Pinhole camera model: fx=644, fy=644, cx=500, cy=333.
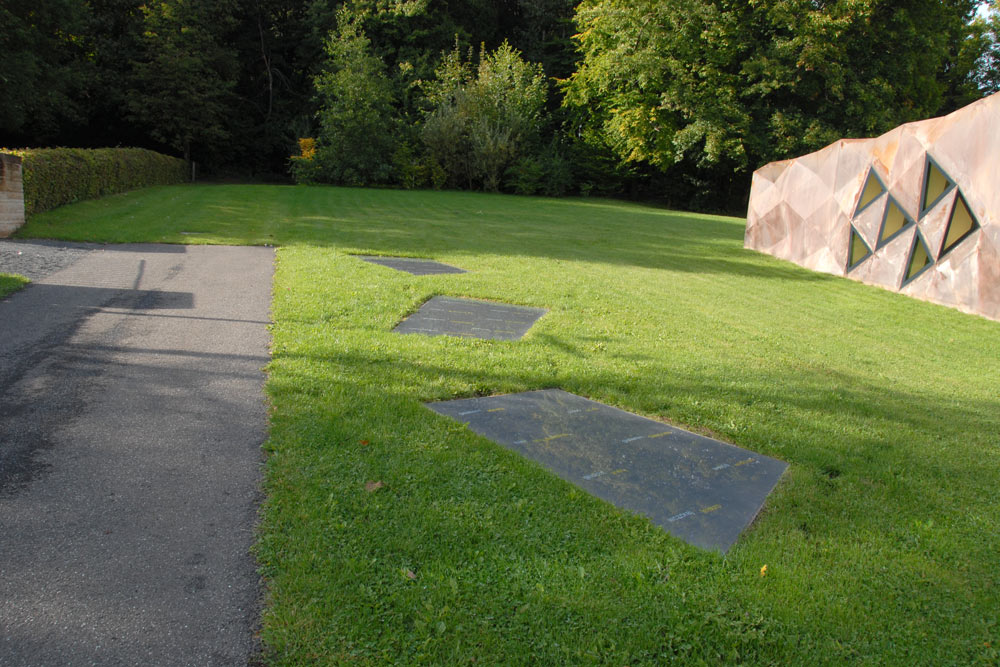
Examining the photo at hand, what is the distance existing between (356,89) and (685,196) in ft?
61.1

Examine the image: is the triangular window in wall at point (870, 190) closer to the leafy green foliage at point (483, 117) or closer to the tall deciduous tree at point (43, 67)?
the leafy green foliage at point (483, 117)

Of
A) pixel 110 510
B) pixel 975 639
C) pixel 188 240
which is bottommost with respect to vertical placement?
pixel 975 639

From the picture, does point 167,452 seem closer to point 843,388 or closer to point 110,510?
point 110,510

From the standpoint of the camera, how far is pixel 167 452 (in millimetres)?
3352

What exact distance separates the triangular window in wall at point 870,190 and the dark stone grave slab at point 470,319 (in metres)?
8.14

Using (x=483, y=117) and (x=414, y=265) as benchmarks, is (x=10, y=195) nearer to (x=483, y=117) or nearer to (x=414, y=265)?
(x=414, y=265)

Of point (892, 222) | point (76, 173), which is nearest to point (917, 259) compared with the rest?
point (892, 222)

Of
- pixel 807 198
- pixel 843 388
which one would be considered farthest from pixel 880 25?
pixel 843 388

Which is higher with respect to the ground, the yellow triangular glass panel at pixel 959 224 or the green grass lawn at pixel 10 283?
the yellow triangular glass panel at pixel 959 224

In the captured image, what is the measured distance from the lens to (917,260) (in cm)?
1105

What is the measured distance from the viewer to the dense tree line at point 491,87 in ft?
93.6

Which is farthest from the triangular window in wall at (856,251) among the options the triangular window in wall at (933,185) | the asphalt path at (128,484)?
the asphalt path at (128,484)

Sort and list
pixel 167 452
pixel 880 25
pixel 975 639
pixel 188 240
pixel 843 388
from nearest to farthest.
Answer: pixel 975 639 < pixel 167 452 < pixel 843 388 < pixel 188 240 < pixel 880 25

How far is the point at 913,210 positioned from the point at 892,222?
497mm
